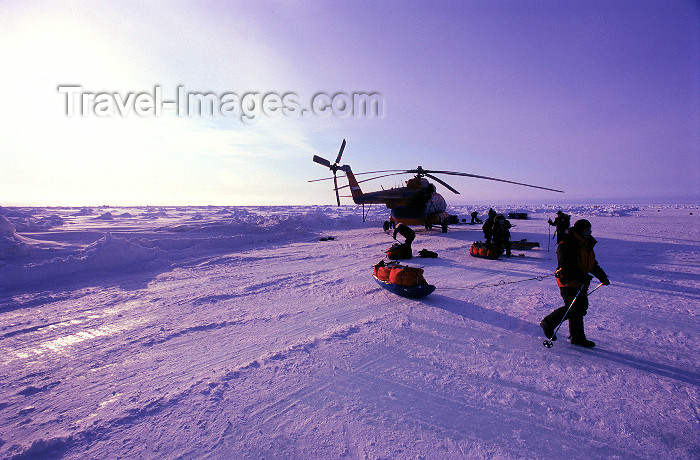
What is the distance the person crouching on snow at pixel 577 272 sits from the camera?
4324 mm

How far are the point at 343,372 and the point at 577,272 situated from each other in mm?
3532

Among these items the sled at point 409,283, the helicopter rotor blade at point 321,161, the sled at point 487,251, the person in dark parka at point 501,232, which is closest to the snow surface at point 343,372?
the sled at point 409,283

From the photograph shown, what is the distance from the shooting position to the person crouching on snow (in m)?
4.32

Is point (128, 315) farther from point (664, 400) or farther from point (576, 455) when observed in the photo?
point (664, 400)

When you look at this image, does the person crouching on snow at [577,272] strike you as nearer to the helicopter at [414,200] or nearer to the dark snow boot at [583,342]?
the dark snow boot at [583,342]

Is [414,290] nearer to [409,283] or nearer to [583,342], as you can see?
[409,283]

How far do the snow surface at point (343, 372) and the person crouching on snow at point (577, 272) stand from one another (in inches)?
16.1

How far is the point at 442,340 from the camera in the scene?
189 inches

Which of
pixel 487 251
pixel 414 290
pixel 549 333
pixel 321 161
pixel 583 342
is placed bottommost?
pixel 583 342

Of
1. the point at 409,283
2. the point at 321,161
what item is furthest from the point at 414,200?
the point at 409,283

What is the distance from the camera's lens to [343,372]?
3.94 meters

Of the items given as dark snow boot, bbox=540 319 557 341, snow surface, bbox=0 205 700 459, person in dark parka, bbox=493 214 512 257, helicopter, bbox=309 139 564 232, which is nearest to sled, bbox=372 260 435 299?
snow surface, bbox=0 205 700 459

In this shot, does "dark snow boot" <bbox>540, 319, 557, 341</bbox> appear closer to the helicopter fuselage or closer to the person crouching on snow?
the person crouching on snow

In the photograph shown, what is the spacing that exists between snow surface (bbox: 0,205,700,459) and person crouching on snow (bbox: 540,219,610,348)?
408 millimetres
